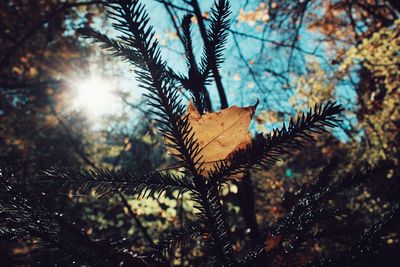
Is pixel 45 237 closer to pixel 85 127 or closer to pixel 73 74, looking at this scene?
pixel 73 74

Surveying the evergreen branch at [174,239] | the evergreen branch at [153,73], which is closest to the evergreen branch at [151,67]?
the evergreen branch at [153,73]

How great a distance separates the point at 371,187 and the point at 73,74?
1117 centimetres

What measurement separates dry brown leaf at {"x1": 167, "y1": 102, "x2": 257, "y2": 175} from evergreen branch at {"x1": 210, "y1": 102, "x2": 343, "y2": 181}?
0.06m

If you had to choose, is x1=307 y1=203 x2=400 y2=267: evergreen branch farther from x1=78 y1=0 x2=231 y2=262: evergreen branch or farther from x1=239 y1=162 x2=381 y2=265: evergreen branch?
x1=78 y1=0 x2=231 y2=262: evergreen branch

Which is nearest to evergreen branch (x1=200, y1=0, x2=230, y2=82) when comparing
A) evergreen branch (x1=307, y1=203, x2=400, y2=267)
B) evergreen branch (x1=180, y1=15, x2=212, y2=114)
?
evergreen branch (x1=180, y1=15, x2=212, y2=114)

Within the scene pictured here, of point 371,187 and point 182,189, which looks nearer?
point 182,189

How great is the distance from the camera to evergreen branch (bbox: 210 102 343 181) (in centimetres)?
52

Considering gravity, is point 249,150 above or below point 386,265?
above

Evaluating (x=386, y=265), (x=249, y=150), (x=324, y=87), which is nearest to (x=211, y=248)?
(x=249, y=150)

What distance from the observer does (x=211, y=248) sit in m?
0.65

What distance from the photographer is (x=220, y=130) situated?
2.09ft

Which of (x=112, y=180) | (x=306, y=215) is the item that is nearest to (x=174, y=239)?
(x=112, y=180)

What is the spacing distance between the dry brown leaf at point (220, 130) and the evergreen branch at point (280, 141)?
59 mm

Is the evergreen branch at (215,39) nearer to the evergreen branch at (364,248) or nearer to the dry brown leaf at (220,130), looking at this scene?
the dry brown leaf at (220,130)
